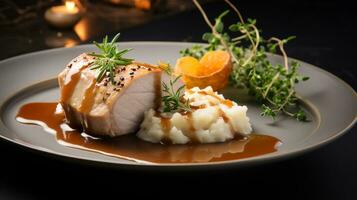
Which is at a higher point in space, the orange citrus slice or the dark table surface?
the orange citrus slice

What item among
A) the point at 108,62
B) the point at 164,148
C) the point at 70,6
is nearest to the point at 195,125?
the point at 164,148

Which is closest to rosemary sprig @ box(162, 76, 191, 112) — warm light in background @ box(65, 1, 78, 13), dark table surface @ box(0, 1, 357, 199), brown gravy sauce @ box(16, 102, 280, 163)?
brown gravy sauce @ box(16, 102, 280, 163)

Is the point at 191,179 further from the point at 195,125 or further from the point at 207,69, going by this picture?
the point at 207,69

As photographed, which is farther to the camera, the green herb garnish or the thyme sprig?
the green herb garnish

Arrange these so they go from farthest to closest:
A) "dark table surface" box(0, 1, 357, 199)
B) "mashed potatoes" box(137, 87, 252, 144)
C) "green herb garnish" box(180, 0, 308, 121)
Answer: "green herb garnish" box(180, 0, 308, 121)
"mashed potatoes" box(137, 87, 252, 144)
"dark table surface" box(0, 1, 357, 199)

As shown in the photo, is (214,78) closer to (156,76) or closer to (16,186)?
(156,76)

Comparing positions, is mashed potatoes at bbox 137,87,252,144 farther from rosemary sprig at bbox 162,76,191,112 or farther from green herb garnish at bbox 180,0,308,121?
green herb garnish at bbox 180,0,308,121
